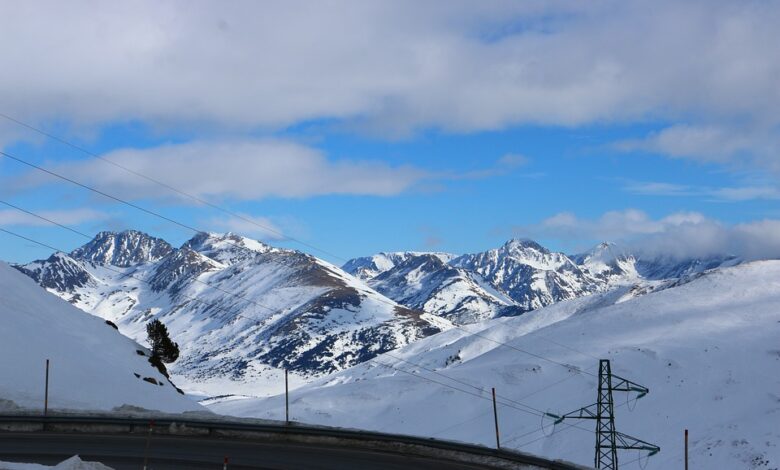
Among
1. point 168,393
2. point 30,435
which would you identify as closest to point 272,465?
point 30,435

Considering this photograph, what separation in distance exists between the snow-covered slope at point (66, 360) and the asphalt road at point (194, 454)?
1299cm

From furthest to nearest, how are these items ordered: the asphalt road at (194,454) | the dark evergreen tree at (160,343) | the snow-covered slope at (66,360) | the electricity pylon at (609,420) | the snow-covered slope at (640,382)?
the snow-covered slope at (640,382), the dark evergreen tree at (160,343), the snow-covered slope at (66,360), the electricity pylon at (609,420), the asphalt road at (194,454)

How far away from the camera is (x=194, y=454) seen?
33.5 m

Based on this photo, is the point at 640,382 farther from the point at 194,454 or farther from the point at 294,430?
the point at 194,454

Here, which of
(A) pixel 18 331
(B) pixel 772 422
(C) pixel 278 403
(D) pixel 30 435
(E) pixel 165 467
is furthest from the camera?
(C) pixel 278 403

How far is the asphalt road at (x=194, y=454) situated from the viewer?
31219 mm

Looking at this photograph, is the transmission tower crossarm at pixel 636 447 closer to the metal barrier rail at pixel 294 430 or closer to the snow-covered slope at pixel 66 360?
the metal barrier rail at pixel 294 430

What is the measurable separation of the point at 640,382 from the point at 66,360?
81.2m

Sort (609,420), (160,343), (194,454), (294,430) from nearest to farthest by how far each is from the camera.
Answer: (194,454) < (294,430) < (609,420) < (160,343)

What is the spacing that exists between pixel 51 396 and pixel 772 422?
79.0 m

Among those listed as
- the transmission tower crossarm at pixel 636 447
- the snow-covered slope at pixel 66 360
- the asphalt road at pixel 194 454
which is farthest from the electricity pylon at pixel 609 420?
the snow-covered slope at pixel 66 360

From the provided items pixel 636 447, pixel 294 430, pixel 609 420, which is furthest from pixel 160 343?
pixel 294 430

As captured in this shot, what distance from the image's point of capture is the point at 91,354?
7625 cm

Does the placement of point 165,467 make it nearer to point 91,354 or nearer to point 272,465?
point 272,465
